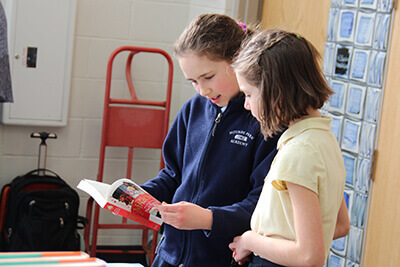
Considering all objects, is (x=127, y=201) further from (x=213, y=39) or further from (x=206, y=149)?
(x=213, y=39)

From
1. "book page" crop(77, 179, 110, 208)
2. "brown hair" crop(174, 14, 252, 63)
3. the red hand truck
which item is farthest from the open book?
the red hand truck

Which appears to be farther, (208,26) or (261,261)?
(208,26)

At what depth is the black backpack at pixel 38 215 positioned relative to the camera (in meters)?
2.96

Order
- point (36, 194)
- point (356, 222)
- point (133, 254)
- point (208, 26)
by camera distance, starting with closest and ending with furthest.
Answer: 1. point (208, 26)
2. point (356, 222)
3. point (36, 194)
4. point (133, 254)

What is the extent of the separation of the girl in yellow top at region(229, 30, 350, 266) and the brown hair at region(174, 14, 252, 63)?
270 mm

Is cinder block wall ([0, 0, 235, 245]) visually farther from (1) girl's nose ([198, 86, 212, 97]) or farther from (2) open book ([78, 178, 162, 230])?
(2) open book ([78, 178, 162, 230])

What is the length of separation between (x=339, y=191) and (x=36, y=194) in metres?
2.15

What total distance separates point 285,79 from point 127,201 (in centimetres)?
53

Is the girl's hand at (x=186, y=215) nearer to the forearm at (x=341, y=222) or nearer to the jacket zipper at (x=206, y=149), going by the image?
the jacket zipper at (x=206, y=149)

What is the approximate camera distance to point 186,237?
157 cm

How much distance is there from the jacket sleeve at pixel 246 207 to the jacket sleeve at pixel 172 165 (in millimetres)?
281

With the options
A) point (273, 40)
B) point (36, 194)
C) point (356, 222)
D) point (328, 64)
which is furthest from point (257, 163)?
point (36, 194)

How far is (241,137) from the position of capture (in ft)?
4.96

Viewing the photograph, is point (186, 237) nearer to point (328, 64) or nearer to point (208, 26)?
point (208, 26)
